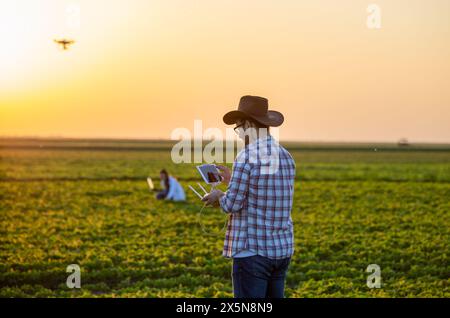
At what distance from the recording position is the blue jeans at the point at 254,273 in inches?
177

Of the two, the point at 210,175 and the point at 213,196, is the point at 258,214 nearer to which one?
the point at 213,196

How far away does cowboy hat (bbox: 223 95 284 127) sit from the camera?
4.72 meters

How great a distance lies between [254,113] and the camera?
15.5 feet

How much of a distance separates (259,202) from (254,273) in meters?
0.50

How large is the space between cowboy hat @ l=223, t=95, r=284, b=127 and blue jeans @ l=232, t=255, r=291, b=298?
100 cm

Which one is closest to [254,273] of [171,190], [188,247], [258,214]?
[258,214]

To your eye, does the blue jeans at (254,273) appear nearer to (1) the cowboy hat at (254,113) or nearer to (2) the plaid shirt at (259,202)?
(2) the plaid shirt at (259,202)

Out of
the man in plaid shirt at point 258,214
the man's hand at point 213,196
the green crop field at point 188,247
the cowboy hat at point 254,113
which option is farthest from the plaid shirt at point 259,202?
the green crop field at point 188,247

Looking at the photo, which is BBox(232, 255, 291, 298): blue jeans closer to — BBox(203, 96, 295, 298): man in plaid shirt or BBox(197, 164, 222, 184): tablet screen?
BBox(203, 96, 295, 298): man in plaid shirt

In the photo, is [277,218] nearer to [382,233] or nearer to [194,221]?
[382,233]
